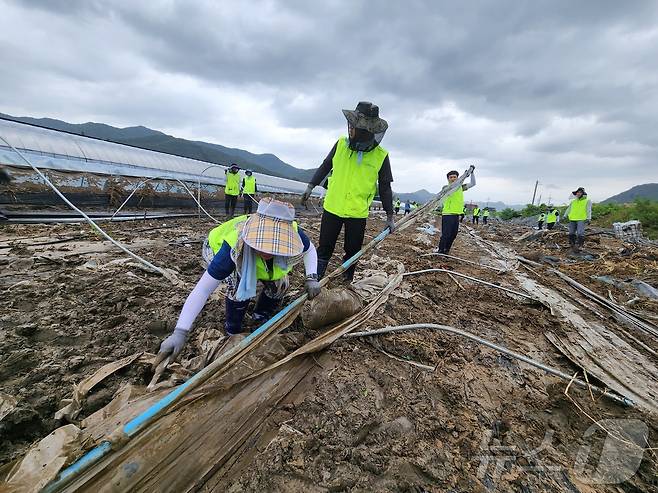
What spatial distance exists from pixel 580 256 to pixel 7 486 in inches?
364

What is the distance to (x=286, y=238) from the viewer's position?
1.81 meters

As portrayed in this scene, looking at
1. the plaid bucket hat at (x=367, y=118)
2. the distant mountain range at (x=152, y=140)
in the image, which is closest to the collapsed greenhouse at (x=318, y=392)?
the plaid bucket hat at (x=367, y=118)

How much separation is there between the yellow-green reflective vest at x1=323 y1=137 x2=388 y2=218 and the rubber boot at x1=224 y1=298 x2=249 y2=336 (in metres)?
1.28

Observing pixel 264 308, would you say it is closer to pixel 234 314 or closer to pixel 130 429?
pixel 234 314

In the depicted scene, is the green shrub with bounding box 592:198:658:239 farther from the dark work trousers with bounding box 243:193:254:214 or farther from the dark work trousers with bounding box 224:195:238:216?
the dark work trousers with bounding box 224:195:238:216

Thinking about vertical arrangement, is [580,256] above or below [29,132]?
below

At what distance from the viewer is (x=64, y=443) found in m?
1.11

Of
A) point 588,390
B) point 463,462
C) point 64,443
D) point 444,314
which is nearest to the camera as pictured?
point 64,443

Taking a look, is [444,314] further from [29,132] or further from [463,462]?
[29,132]

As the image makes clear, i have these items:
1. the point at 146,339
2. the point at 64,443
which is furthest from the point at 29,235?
the point at 64,443

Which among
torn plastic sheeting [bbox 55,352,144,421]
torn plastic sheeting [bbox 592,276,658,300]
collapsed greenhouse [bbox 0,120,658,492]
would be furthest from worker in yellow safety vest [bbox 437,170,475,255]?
torn plastic sheeting [bbox 55,352,144,421]

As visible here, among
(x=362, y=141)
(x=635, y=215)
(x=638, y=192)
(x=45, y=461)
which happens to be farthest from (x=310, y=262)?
(x=638, y=192)

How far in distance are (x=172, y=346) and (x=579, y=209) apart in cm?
920

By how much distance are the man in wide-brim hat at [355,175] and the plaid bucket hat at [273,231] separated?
43.1 inches
